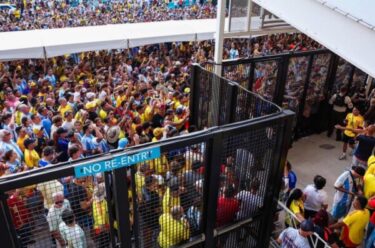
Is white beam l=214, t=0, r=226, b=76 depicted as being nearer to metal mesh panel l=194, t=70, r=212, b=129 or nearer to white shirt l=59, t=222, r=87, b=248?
metal mesh panel l=194, t=70, r=212, b=129

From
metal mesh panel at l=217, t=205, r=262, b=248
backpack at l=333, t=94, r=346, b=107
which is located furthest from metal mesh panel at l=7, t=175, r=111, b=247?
backpack at l=333, t=94, r=346, b=107

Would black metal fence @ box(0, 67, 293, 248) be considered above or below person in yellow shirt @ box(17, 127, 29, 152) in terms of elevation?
above

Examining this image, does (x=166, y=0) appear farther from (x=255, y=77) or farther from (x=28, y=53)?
(x=255, y=77)

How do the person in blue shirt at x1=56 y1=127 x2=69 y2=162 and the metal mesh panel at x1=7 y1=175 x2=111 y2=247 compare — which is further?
the person in blue shirt at x1=56 y1=127 x2=69 y2=162

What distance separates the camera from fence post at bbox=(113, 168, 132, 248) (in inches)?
121

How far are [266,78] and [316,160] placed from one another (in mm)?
2421

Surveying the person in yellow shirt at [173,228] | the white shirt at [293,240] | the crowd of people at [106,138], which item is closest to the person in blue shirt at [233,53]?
the crowd of people at [106,138]

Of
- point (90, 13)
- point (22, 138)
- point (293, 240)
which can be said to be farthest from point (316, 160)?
point (90, 13)

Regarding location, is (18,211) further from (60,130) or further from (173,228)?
(60,130)

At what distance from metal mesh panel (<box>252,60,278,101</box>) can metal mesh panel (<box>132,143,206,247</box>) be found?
444 cm

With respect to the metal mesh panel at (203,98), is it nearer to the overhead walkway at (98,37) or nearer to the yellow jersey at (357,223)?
the overhead walkway at (98,37)

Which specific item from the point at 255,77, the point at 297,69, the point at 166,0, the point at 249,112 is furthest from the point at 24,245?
the point at 166,0

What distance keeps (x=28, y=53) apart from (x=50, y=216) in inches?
303

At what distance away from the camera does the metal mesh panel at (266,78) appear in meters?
7.59
